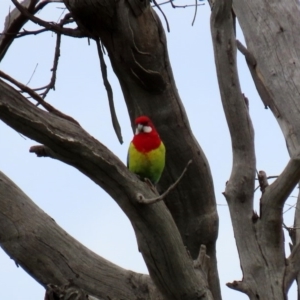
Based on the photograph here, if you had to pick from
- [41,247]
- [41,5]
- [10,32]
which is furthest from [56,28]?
[41,247]

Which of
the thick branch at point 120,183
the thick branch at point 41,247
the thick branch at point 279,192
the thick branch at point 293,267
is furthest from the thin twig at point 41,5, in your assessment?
the thick branch at point 293,267

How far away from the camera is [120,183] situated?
3.27 metres

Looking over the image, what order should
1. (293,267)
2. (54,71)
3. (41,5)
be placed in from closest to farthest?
(293,267)
(54,71)
(41,5)

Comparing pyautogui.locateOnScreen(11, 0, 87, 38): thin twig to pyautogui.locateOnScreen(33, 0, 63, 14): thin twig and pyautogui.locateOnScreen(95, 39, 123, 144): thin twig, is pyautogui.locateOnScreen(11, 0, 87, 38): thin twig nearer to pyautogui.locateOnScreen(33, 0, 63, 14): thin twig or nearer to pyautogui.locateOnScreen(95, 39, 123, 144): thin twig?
pyautogui.locateOnScreen(95, 39, 123, 144): thin twig

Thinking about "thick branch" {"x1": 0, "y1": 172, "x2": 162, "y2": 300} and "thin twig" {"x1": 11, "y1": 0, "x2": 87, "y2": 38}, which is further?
"thin twig" {"x1": 11, "y1": 0, "x2": 87, "y2": 38}

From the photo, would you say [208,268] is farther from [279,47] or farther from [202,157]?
[279,47]

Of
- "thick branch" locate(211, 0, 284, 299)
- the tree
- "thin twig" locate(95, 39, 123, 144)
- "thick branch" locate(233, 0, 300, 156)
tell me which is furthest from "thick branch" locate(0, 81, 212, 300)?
"thick branch" locate(233, 0, 300, 156)

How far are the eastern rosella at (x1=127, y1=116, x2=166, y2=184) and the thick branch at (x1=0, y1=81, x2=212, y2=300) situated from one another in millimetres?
1195

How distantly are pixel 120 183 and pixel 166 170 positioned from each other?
1.50 m

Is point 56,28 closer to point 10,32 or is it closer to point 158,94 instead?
point 10,32

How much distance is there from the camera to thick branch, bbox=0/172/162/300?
3.72 metres

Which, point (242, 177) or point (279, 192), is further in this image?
point (242, 177)

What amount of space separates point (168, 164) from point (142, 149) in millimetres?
687

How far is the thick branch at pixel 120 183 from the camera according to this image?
10.2 feet
